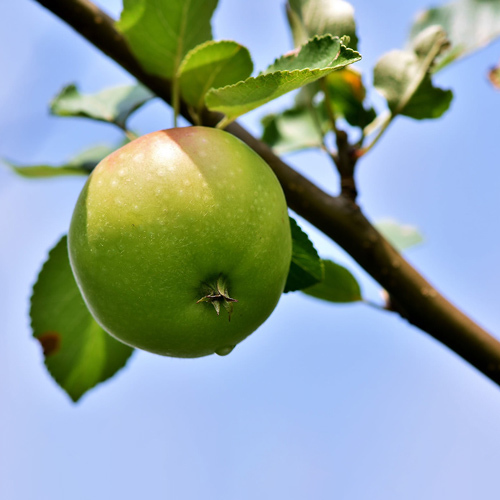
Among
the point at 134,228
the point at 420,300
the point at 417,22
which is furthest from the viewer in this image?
the point at 417,22

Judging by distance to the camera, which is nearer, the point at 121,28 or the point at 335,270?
the point at 121,28

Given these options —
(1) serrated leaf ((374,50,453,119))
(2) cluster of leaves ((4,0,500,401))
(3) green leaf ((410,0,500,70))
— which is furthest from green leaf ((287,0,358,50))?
(3) green leaf ((410,0,500,70))

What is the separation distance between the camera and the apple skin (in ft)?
1.92

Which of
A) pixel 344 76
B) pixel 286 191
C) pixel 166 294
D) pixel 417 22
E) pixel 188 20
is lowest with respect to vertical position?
pixel 166 294

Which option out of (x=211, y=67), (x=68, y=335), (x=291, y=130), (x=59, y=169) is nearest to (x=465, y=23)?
(x=291, y=130)

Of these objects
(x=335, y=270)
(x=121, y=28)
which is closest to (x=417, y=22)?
(x=335, y=270)

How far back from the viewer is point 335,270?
3.26ft

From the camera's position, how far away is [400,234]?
1.40 m

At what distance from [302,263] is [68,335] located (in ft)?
1.19

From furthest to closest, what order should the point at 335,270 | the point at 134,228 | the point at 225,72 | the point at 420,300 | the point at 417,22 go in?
1. the point at 417,22
2. the point at 335,270
3. the point at 420,300
4. the point at 225,72
5. the point at 134,228

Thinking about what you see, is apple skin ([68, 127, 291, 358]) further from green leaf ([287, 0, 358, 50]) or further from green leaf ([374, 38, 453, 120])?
green leaf ([374, 38, 453, 120])

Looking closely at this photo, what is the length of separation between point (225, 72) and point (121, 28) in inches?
5.6

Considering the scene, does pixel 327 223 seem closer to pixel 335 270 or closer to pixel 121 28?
pixel 335 270

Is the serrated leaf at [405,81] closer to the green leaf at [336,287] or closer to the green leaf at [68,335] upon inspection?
the green leaf at [336,287]
